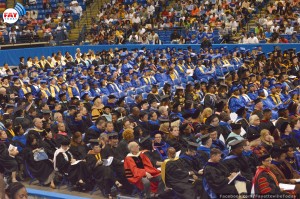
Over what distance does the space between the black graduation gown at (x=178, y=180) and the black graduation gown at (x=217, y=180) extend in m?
0.64

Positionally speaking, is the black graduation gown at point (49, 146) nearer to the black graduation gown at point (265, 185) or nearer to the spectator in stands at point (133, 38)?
the black graduation gown at point (265, 185)

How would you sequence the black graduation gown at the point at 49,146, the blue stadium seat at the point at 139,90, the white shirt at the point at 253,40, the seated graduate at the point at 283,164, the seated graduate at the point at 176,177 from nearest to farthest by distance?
the seated graduate at the point at 283,164
the seated graduate at the point at 176,177
the black graduation gown at the point at 49,146
the blue stadium seat at the point at 139,90
the white shirt at the point at 253,40

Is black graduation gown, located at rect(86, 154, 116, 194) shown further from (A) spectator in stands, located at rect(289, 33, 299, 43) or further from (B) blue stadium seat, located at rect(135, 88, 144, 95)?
(A) spectator in stands, located at rect(289, 33, 299, 43)

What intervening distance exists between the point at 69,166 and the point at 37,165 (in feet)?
2.65

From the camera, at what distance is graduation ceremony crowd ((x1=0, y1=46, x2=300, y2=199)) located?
29.9ft

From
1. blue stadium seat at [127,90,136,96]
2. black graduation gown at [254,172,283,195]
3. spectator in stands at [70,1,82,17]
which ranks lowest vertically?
blue stadium seat at [127,90,136,96]

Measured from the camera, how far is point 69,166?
1087 centimetres

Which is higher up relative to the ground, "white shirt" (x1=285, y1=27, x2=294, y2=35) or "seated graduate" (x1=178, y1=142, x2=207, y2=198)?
"white shirt" (x1=285, y1=27, x2=294, y2=35)

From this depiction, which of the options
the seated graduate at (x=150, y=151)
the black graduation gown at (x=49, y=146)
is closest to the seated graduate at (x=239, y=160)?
the seated graduate at (x=150, y=151)

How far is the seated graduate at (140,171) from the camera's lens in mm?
9817

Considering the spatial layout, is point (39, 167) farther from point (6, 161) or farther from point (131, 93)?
point (131, 93)

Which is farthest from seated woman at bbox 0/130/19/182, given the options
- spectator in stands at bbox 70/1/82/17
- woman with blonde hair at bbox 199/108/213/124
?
spectator in stands at bbox 70/1/82/17

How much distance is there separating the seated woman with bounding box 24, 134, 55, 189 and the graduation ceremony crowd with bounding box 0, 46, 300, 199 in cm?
2

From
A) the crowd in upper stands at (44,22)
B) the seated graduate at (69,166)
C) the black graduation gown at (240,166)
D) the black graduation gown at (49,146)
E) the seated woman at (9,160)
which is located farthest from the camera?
the crowd in upper stands at (44,22)
